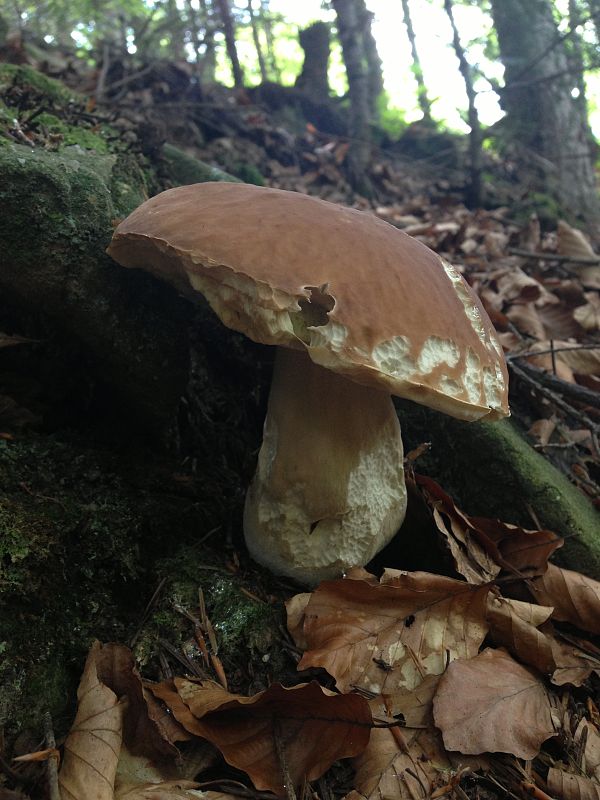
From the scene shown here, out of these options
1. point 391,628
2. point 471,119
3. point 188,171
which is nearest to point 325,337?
Result: point 391,628

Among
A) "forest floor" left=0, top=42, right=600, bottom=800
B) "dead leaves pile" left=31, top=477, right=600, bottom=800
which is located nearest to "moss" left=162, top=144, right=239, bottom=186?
"forest floor" left=0, top=42, right=600, bottom=800

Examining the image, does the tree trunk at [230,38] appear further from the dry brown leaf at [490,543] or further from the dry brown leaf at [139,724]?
the dry brown leaf at [139,724]

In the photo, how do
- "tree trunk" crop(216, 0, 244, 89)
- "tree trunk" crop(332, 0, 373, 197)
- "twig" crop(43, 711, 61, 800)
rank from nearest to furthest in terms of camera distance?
"twig" crop(43, 711, 61, 800), "tree trunk" crop(332, 0, 373, 197), "tree trunk" crop(216, 0, 244, 89)

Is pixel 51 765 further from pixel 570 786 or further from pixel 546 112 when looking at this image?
pixel 546 112

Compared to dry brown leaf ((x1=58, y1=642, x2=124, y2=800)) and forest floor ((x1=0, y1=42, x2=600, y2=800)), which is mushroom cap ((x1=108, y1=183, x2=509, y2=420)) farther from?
dry brown leaf ((x1=58, y1=642, x2=124, y2=800))

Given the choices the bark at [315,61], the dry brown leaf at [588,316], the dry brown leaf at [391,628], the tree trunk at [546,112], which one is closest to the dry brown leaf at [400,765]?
the dry brown leaf at [391,628]

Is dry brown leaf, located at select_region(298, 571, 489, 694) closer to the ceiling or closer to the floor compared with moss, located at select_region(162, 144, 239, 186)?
closer to the floor

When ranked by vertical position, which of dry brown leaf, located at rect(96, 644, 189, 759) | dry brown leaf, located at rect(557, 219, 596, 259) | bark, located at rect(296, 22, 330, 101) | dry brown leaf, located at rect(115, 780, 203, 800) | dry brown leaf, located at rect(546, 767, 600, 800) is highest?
bark, located at rect(296, 22, 330, 101)
